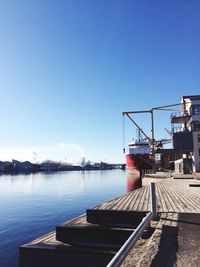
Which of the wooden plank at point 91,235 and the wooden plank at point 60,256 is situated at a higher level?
the wooden plank at point 91,235

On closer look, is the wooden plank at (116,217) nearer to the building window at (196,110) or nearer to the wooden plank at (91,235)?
the wooden plank at (91,235)

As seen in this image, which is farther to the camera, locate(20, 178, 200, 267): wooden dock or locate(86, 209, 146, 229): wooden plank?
locate(86, 209, 146, 229): wooden plank

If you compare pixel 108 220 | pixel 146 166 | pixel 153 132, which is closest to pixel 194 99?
pixel 153 132

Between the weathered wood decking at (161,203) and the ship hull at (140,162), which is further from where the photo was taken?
the ship hull at (140,162)

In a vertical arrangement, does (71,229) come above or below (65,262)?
above

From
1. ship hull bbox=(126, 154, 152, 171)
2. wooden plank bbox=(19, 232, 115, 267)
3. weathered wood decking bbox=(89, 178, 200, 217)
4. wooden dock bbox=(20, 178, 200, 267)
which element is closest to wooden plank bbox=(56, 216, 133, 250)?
wooden dock bbox=(20, 178, 200, 267)

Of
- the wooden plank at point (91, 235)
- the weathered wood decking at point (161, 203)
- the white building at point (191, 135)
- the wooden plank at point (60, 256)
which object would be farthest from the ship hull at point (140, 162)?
the wooden plank at point (60, 256)

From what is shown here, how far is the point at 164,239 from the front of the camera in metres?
5.89

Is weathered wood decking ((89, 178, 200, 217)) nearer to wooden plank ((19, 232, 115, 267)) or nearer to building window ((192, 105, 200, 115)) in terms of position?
wooden plank ((19, 232, 115, 267))

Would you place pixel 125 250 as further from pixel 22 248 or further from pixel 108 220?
pixel 108 220

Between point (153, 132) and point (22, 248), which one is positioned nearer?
point (22, 248)

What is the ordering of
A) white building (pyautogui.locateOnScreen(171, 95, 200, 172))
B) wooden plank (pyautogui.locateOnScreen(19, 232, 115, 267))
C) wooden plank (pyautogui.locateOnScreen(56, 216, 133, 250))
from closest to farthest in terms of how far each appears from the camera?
wooden plank (pyautogui.locateOnScreen(19, 232, 115, 267)) < wooden plank (pyautogui.locateOnScreen(56, 216, 133, 250)) < white building (pyautogui.locateOnScreen(171, 95, 200, 172))

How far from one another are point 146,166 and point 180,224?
207 feet

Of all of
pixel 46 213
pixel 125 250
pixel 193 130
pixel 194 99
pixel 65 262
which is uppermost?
pixel 194 99
